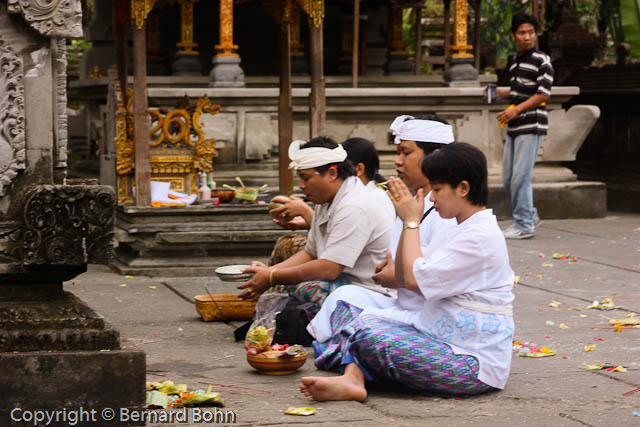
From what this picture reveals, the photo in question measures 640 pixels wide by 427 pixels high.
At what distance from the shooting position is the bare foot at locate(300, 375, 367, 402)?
4457 millimetres

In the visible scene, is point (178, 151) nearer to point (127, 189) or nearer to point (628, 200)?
point (127, 189)

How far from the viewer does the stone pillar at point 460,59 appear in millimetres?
12539

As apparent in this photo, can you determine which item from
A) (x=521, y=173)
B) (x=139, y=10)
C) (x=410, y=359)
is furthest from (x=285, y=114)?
(x=410, y=359)

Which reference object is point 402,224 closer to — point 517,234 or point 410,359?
point 410,359

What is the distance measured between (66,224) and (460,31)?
912 centimetres

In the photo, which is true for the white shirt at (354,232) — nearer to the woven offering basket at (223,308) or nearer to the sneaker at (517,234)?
the woven offering basket at (223,308)

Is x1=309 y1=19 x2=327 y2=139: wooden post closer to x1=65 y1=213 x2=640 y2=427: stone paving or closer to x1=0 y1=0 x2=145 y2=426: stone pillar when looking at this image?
x1=65 y1=213 x2=640 y2=427: stone paving

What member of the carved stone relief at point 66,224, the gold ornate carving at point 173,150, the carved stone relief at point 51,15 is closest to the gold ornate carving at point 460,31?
the gold ornate carving at point 173,150

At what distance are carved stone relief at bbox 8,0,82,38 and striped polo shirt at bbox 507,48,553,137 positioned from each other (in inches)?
254

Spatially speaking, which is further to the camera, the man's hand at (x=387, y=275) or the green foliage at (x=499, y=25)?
the green foliage at (x=499, y=25)

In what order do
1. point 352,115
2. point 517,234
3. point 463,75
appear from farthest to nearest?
1. point 463,75
2. point 352,115
3. point 517,234

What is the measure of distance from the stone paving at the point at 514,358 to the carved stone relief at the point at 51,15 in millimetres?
1344

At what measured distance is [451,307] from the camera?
15.1ft

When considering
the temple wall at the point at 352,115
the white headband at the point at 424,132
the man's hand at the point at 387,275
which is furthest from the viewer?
the temple wall at the point at 352,115
